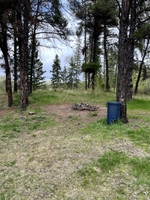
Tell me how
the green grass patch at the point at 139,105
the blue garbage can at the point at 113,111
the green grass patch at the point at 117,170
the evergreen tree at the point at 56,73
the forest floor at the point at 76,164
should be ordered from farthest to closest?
1. the evergreen tree at the point at 56,73
2. the green grass patch at the point at 139,105
3. the blue garbage can at the point at 113,111
4. the green grass patch at the point at 117,170
5. the forest floor at the point at 76,164

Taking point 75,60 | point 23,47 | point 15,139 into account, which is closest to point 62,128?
point 15,139

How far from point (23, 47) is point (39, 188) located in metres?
6.39

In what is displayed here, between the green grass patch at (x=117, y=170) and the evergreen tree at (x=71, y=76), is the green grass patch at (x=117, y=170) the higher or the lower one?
the lower one

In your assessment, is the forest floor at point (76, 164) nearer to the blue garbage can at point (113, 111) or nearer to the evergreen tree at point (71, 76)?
the blue garbage can at point (113, 111)

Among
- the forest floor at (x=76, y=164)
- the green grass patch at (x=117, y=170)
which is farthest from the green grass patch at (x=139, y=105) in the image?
the green grass patch at (x=117, y=170)

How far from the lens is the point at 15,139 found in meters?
3.63

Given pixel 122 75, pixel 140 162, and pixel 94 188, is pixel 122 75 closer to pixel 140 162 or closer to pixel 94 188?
pixel 140 162

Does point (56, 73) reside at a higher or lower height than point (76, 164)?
higher

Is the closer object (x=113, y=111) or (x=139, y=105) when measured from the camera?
(x=113, y=111)

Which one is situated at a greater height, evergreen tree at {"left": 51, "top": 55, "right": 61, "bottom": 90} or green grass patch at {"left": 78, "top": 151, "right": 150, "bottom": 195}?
evergreen tree at {"left": 51, "top": 55, "right": 61, "bottom": 90}

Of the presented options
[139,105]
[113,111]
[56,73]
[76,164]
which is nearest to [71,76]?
[56,73]

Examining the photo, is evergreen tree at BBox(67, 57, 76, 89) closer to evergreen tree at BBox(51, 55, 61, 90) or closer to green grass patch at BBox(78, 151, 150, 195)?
evergreen tree at BBox(51, 55, 61, 90)

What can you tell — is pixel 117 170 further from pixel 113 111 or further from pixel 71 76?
pixel 71 76

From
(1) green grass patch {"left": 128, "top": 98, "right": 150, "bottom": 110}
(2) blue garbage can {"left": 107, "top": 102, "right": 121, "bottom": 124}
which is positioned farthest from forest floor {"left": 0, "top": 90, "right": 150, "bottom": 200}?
(1) green grass patch {"left": 128, "top": 98, "right": 150, "bottom": 110}
